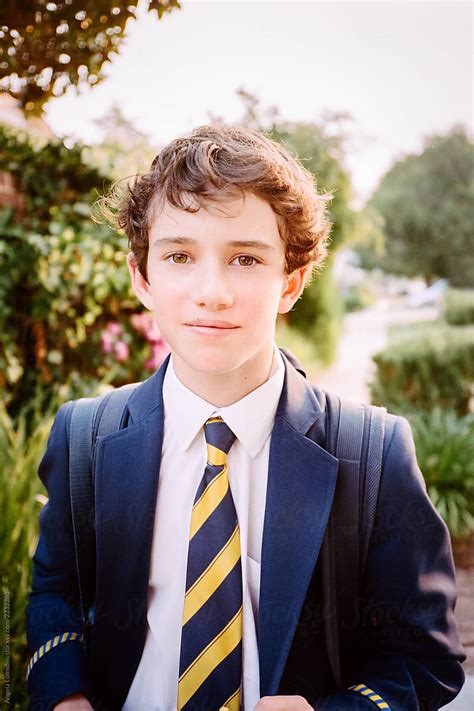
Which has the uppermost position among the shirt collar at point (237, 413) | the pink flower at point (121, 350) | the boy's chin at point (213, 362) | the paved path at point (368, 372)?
the boy's chin at point (213, 362)

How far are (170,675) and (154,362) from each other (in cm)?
315

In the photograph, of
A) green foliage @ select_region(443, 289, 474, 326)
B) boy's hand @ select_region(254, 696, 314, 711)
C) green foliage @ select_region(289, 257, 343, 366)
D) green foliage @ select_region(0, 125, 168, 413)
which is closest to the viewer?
boy's hand @ select_region(254, 696, 314, 711)

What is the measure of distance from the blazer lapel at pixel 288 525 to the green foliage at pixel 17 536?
0.97 m

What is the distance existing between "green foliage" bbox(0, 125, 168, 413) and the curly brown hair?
2316 millimetres

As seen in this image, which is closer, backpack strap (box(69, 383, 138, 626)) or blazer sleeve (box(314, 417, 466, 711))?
blazer sleeve (box(314, 417, 466, 711))

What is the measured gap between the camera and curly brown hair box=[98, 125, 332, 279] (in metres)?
1.40

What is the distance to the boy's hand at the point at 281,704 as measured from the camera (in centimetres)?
129

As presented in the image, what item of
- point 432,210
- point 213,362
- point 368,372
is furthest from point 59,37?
point 432,210

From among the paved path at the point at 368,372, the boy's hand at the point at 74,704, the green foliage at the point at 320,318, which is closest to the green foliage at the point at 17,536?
the boy's hand at the point at 74,704

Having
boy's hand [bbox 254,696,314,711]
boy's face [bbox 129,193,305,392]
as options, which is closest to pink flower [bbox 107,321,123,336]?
boy's face [bbox 129,193,305,392]

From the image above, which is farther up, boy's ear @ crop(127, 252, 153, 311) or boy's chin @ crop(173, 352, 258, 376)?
boy's ear @ crop(127, 252, 153, 311)

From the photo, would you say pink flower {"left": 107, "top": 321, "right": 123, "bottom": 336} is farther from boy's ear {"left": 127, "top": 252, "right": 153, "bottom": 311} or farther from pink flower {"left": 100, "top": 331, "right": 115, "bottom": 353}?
boy's ear {"left": 127, "top": 252, "right": 153, "bottom": 311}

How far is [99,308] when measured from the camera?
4.18m

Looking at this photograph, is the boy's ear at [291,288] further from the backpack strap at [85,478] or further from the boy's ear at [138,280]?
the backpack strap at [85,478]
